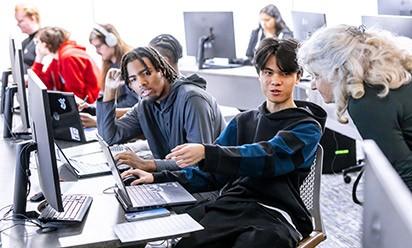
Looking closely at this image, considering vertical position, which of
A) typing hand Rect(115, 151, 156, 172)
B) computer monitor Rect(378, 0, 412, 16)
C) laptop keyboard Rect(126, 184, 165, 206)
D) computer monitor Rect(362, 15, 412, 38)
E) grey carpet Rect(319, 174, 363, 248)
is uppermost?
computer monitor Rect(378, 0, 412, 16)

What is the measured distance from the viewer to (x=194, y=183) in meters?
2.12

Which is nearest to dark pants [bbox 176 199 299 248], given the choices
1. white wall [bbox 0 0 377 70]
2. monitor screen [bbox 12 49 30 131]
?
monitor screen [bbox 12 49 30 131]

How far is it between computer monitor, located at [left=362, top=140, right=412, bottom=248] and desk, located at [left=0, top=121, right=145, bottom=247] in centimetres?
97

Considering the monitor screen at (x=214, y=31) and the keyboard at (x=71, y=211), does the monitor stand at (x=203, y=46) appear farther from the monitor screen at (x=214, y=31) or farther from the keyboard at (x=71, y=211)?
the keyboard at (x=71, y=211)

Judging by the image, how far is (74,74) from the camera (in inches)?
159

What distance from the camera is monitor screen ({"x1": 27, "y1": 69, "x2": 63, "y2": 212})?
146cm

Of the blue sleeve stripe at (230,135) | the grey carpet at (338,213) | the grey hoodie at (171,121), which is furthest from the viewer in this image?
the grey carpet at (338,213)

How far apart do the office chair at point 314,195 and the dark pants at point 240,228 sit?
0.65ft

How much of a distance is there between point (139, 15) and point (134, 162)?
381 cm

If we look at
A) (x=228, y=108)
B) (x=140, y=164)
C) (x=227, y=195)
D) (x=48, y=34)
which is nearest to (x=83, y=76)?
(x=48, y=34)

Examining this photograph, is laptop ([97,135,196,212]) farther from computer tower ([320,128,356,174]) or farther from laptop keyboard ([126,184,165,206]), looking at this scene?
computer tower ([320,128,356,174])

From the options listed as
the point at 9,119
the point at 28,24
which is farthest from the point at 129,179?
the point at 28,24

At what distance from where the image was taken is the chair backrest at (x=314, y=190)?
201 cm

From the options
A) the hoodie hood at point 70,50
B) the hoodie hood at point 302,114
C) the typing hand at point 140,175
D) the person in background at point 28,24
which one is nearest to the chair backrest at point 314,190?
the hoodie hood at point 302,114
